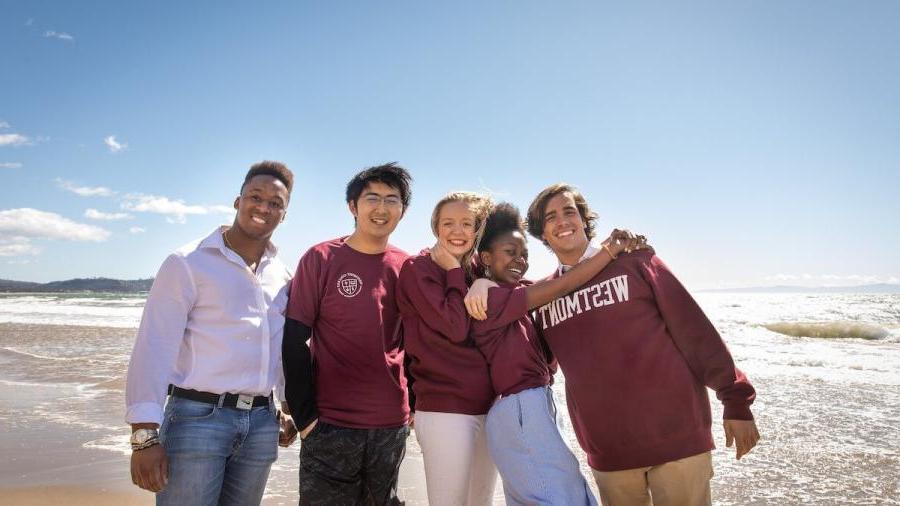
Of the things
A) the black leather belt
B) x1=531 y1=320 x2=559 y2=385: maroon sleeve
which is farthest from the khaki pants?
the black leather belt

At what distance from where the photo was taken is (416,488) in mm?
4855

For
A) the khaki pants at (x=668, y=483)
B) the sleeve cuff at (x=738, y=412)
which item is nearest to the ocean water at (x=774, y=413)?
the khaki pants at (x=668, y=483)

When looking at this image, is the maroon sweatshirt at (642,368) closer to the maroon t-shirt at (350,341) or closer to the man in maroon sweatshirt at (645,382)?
the man in maroon sweatshirt at (645,382)


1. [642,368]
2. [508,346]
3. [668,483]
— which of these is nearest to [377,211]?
[508,346]

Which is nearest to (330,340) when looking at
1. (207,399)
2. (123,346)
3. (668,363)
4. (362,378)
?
(362,378)

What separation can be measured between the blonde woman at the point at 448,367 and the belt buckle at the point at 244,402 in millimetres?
865

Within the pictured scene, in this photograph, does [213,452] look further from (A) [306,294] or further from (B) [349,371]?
(A) [306,294]

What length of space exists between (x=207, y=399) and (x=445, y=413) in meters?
1.19

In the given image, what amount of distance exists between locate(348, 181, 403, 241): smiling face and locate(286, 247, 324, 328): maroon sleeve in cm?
35

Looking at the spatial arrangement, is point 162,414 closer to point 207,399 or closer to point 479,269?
point 207,399

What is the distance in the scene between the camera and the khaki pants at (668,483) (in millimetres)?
2666

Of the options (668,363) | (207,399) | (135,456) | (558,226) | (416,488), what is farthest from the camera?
(416,488)

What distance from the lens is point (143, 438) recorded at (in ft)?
7.72

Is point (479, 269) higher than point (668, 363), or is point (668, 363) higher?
point (479, 269)
